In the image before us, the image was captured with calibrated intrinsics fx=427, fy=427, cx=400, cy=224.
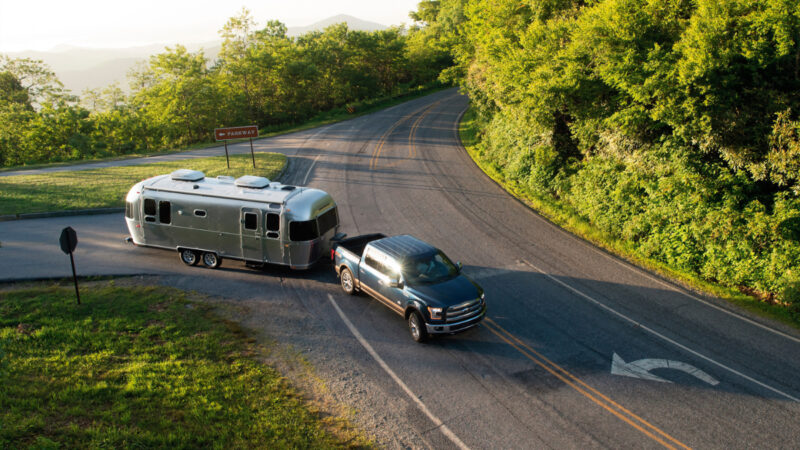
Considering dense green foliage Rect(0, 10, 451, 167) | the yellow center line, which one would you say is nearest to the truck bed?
the yellow center line

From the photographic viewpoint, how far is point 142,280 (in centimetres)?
1491

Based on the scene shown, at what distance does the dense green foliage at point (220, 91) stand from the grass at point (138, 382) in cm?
3832

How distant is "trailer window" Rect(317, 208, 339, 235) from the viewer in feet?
49.5

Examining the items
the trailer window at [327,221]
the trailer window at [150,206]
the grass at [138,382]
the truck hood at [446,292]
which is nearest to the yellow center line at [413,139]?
the trailer window at [327,221]

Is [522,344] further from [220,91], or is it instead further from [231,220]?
[220,91]


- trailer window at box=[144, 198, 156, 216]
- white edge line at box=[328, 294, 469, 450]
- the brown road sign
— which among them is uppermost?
the brown road sign

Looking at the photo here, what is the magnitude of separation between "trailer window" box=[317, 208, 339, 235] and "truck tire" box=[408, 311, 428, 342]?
5.21 metres

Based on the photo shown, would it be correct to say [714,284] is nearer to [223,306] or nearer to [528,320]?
[528,320]

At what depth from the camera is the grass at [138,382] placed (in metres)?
7.81

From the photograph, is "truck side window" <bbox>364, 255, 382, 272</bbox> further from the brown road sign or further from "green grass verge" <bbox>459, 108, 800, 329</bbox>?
the brown road sign

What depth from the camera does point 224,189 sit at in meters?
15.4

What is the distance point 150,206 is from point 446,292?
38.2 feet

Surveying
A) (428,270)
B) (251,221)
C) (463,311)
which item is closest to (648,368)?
(463,311)

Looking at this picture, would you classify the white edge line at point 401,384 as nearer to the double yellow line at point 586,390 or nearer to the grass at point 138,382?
the grass at point 138,382
